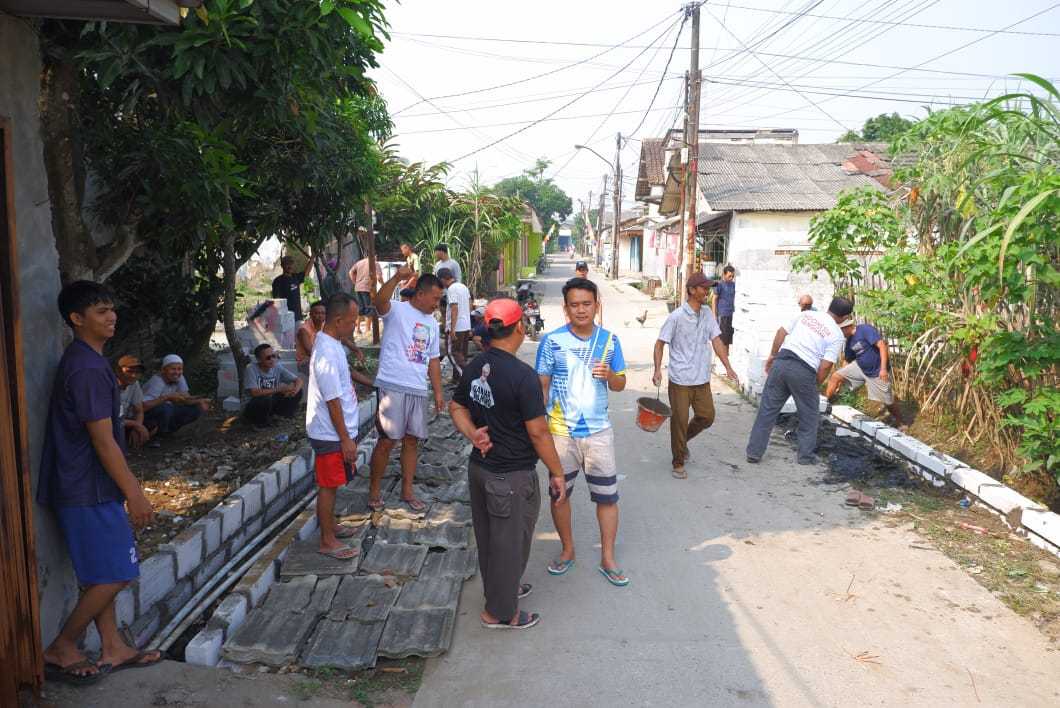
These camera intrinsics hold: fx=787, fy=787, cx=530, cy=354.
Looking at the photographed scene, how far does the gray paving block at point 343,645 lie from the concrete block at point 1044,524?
14.4ft

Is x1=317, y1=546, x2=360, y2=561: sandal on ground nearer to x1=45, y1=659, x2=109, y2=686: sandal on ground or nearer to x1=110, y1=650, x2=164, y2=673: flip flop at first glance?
x1=110, y1=650, x2=164, y2=673: flip flop

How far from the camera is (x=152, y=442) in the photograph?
6.66m

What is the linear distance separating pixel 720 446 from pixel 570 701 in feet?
16.0

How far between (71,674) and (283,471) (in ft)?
8.09

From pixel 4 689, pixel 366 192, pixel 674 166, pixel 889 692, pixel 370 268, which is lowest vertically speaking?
pixel 889 692

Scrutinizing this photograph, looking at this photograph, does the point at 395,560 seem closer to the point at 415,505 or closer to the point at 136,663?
the point at 415,505

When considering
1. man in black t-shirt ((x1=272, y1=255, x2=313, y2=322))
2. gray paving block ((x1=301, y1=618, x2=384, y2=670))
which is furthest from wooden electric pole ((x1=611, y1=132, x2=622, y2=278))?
gray paving block ((x1=301, y1=618, x2=384, y2=670))

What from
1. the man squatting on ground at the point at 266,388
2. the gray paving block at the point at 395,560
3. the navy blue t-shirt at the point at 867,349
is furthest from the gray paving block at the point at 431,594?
the navy blue t-shirt at the point at 867,349

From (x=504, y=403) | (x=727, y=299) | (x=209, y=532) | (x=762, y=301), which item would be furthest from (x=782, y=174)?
(x=209, y=532)

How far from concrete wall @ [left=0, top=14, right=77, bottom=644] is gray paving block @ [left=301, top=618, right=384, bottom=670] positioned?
Result: 46.0 inches

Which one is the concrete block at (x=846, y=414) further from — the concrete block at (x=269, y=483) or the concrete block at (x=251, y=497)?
the concrete block at (x=251, y=497)

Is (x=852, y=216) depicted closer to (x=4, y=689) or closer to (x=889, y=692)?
(x=889, y=692)

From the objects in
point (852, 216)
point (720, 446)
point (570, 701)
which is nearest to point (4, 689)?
point (570, 701)

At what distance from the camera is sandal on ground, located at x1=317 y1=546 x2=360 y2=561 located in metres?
4.82
